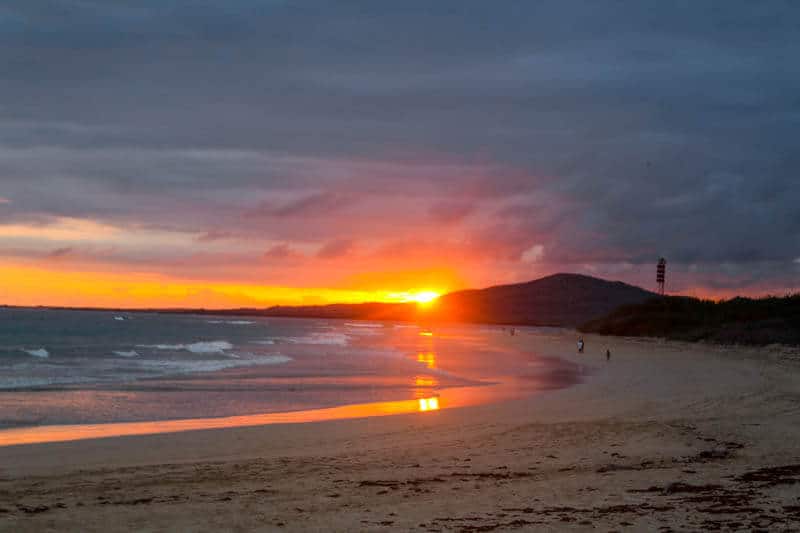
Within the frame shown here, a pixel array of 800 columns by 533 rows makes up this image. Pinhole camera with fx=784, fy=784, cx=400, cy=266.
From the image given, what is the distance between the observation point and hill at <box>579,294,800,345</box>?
54.5 m

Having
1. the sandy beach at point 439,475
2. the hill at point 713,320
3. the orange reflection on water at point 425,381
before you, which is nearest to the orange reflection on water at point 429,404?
the sandy beach at point 439,475

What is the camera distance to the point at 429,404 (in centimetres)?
2367

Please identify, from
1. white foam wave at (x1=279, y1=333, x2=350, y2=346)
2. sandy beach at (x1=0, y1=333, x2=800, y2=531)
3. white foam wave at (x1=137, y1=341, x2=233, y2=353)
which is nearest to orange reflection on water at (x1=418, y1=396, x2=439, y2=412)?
sandy beach at (x1=0, y1=333, x2=800, y2=531)

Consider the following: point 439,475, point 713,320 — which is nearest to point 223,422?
point 439,475

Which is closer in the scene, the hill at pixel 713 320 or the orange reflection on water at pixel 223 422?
the orange reflection on water at pixel 223 422

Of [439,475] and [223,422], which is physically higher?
[439,475]

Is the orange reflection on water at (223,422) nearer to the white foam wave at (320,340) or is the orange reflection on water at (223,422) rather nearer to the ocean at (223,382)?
the ocean at (223,382)

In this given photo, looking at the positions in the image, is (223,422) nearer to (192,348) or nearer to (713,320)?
(192,348)

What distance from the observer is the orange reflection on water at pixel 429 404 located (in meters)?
22.5

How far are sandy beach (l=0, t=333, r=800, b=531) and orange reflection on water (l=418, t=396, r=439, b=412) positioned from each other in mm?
2289

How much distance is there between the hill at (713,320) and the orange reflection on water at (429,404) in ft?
101

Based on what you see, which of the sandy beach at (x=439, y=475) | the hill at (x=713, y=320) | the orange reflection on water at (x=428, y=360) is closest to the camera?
the sandy beach at (x=439, y=475)

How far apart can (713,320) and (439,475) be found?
6916 cm

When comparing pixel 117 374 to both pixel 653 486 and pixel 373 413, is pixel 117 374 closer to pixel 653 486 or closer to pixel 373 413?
pixel 373 413
